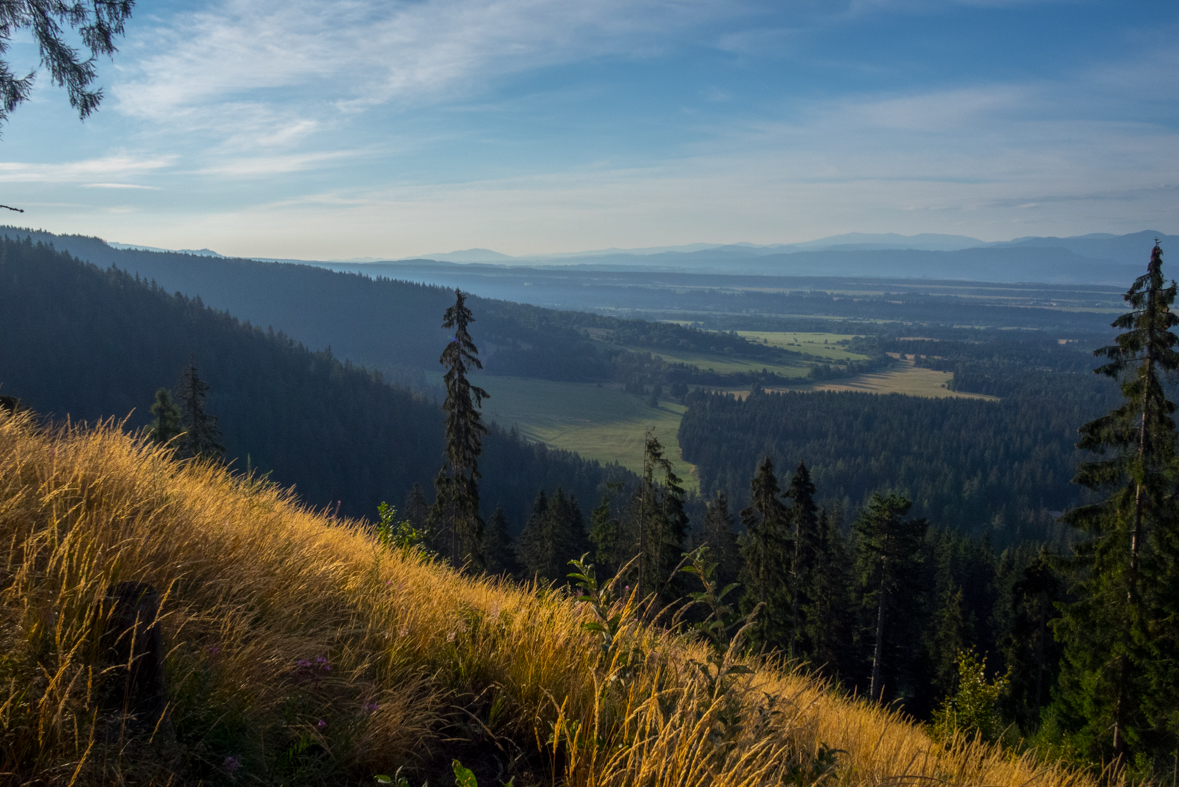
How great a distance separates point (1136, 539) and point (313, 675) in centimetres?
2272

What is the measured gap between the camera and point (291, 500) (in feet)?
27.7

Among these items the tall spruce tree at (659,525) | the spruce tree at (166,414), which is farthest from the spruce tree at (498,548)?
the spruce tree at (166,414)

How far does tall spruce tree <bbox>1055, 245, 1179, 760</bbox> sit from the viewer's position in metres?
17.3

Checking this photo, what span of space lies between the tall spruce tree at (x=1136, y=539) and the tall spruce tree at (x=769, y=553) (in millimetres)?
10864

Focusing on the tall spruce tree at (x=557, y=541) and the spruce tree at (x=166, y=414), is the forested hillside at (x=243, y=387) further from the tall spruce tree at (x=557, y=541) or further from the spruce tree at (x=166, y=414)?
the spruce tree at (x=166, y=414)

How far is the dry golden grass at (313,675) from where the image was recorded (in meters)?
2.70

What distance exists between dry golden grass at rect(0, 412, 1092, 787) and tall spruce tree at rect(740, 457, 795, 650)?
2402 centimetres

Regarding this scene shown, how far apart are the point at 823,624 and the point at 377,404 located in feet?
439

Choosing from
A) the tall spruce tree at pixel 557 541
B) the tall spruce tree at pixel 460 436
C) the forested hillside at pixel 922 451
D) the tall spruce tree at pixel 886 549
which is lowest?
the forested hillside at pixel 922 451

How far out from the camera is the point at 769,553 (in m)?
29.2

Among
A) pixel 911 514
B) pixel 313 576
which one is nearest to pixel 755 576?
pixel 313 576

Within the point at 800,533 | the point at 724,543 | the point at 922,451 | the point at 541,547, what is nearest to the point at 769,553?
the point at 800,533

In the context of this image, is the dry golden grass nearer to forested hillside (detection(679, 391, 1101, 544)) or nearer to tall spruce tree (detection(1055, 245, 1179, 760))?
tall spruce tree (detection(1055, 245, 1179, 760))

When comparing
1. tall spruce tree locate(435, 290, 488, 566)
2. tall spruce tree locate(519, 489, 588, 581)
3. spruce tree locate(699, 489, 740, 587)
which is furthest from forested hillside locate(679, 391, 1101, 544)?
tall spruce tree locate(435, 290, 488, 566)
